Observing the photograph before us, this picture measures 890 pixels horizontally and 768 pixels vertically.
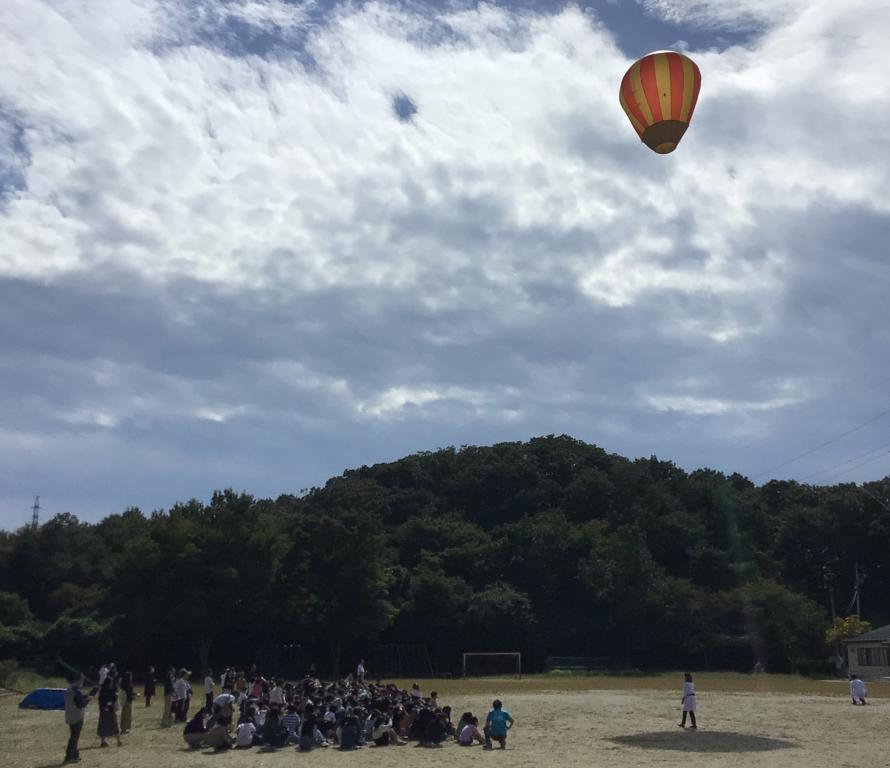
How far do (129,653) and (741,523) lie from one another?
4910cm

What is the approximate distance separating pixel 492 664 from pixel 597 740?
38.0 meters

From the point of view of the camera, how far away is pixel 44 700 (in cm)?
3061

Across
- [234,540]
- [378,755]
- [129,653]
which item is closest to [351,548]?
[234,540]

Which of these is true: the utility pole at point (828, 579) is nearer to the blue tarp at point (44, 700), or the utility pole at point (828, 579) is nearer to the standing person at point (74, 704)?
the blue tarp at point (44, 700)

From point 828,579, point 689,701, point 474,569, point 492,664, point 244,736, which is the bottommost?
point 244,736

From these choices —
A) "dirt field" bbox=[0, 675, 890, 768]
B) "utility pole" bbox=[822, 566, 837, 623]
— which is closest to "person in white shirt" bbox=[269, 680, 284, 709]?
"dirt field" bbox=[0, 675, 890, 768]

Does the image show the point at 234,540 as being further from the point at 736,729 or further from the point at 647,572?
the point at 736,729

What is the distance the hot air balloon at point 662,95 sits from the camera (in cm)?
2003

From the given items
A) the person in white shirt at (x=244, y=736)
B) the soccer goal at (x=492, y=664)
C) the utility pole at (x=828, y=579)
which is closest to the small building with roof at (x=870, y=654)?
the soccer goal at (x=492, y=664)

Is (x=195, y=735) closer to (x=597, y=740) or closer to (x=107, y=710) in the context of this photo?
(x=107, y=710)

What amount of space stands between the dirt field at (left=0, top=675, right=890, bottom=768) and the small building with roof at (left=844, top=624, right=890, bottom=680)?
2039 centimetres

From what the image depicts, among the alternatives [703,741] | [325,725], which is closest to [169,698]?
[325,725]

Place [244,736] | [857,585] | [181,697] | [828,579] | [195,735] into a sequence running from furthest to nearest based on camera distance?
[828,579], [857,585], [181,697], [244,736], [195,735]

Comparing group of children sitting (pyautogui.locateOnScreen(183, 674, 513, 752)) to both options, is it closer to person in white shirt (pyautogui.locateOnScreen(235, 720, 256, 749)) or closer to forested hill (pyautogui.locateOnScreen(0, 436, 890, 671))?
person in white shirt (pyautogui.locateOnScreen(235, 720, 256, 749))
